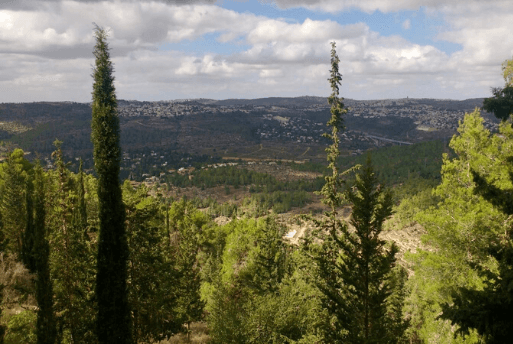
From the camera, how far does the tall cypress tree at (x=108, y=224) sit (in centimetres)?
1622

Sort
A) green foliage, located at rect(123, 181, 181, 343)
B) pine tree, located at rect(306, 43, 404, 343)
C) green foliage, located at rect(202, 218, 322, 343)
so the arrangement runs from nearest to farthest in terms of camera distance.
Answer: pine tree, located at rect(306, 43, 404, 343), green foliage, located at rect(123, 181, 181, 343), green foliage, located at rect(202, 218, 322, 343)

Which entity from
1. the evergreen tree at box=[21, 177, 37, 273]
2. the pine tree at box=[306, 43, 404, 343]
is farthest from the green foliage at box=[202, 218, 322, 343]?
the evergreen tree at box=[21, 177, 37, 273]

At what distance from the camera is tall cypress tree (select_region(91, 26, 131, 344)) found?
16.2 m

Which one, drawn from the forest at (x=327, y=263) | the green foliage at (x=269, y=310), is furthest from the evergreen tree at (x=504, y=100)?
the green foliage at (x=269, y=310)

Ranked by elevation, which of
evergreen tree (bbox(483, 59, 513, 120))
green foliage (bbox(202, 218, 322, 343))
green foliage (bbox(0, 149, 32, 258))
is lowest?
green foliage (bbox(202, 218, 322, 343))

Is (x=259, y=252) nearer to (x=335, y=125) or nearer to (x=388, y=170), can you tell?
(x=335, y=125)

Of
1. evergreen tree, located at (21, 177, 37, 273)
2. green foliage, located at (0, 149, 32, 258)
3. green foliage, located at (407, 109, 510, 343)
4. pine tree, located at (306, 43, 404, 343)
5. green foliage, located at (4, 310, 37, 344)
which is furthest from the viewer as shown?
green foliage, located at (0, 149, 32, 258)

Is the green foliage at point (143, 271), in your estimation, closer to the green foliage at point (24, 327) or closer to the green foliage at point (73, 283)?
the green foliage at point (73, 283)

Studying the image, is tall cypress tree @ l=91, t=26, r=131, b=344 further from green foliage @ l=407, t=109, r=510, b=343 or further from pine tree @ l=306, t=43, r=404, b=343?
green foliage @ l=407, t=109, r=510, b=343

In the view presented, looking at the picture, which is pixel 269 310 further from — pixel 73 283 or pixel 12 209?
pixel 12 209

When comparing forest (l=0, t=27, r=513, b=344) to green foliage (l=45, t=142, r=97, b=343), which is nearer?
forest (l=0, t=27, r=513, b=344)

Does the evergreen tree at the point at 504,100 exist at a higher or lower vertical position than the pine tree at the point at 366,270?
higher


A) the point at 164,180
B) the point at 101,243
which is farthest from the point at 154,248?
the point at 164,180

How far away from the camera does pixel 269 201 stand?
157000mm
